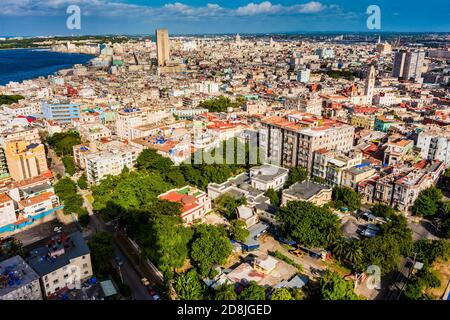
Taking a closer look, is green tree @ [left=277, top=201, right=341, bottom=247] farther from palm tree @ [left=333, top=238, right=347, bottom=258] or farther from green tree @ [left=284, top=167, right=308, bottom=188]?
green tree @ [left=284, top=167, right=308, bottom=188]

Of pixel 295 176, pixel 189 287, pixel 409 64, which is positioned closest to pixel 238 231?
pixel 189 287

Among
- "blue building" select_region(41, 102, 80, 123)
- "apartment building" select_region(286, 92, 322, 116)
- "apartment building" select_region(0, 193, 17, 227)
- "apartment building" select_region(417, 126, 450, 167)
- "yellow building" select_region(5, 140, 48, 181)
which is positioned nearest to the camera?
"apartment building" select_region(0, 193, 17, 227)

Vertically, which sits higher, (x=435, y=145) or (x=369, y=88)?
(x=369, y=88)

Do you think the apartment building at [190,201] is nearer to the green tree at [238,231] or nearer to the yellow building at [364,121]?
the green tree at [238,231]

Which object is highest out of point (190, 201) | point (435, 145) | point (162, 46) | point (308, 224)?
point (162, 46)

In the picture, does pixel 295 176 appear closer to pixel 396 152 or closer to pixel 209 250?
pixel 396 152

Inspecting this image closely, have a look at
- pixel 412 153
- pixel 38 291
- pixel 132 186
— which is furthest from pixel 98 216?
pixel 412 153

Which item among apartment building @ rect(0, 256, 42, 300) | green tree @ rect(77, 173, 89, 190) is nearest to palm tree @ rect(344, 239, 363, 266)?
apartment building @ rect(0, 256, 42, 300)
